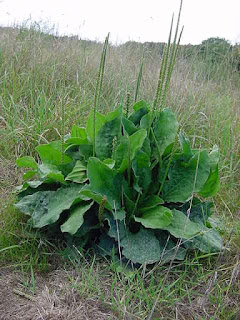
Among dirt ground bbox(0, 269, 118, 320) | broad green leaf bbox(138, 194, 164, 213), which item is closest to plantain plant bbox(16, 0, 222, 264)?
broad green leaf bbox(138, 194, 164, 213)

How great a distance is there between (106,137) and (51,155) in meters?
0.32

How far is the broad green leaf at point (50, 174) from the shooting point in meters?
1.58

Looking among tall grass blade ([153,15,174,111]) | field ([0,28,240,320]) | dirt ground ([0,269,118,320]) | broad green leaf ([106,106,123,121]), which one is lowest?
dirt ground ([0,269,118,320])

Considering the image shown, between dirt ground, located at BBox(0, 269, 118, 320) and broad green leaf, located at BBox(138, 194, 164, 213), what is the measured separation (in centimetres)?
47

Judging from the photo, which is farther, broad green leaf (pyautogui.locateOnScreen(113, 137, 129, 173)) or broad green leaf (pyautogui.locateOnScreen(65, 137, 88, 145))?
broad green leaf (pyautogui.locateOnScreen(65, 137, 88, 145))

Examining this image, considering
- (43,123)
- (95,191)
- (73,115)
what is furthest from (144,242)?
(73,115)

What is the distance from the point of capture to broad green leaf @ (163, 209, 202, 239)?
1.47m

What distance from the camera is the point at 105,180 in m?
1.54

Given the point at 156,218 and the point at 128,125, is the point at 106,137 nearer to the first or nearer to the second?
the point at 128,125

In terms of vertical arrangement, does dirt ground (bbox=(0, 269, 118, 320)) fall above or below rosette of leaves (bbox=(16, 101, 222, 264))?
below

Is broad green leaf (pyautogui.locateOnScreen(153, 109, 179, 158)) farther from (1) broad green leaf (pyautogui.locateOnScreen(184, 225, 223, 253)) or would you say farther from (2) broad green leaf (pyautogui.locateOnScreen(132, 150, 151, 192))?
(1) broad green leaf (pyautogui.locateOnScreen(184, 225, 223, 253))

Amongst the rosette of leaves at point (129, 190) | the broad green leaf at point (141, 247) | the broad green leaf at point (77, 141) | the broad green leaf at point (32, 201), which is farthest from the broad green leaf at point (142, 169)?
the broad green leaf at point (32, 201)

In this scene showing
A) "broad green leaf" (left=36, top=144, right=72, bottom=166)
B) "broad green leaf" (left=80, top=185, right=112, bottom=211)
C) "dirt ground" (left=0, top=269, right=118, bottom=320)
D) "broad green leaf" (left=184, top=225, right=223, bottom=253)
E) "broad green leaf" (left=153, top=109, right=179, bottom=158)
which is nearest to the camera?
"dirt ground" (left=0, top=269, right=118, bottom=320)

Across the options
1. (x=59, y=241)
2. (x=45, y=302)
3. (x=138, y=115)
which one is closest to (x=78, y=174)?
(x=59, y=241)
